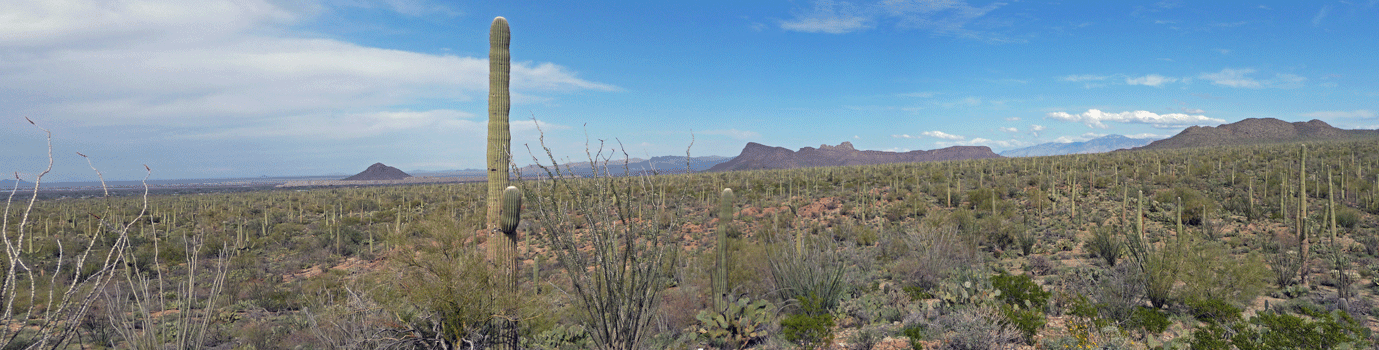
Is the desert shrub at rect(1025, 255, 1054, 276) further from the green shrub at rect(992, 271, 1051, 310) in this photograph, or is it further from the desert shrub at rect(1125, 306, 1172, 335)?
the desert shrub at rect(1125, 306, 1172, 335)

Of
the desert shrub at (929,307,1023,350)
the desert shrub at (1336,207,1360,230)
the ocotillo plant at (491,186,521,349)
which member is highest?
the ocotillo plant at (491,186,521,349)

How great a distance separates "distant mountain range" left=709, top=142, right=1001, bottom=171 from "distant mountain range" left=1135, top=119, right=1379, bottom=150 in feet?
164

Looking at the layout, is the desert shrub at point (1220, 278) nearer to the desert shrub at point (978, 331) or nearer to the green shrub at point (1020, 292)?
the green shrub at point (1020, 292)

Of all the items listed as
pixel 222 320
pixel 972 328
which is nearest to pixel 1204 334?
pixel 972 328

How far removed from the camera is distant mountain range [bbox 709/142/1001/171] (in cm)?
14388

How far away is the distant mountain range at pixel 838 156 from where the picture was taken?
144m

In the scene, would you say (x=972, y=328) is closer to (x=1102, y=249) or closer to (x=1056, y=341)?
(x=1056, y=341)

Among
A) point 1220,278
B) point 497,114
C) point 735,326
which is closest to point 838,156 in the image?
point 1220,278

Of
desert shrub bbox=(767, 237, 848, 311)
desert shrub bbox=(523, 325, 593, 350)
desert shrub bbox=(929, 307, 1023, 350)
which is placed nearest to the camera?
desert shrub bbox=(929, 307, 1023, 350)

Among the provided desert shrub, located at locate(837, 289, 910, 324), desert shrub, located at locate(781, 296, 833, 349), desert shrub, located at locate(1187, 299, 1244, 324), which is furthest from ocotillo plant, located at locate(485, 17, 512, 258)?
desert shrub, located at locate(1187, 299, 1244, 324)

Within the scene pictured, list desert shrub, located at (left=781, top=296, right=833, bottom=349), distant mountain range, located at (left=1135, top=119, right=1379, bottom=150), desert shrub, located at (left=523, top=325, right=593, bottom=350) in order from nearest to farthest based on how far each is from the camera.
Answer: desert shrub, located at (left=781, top=296, right=833, bottom=349) < desert shrub, located at (left=523, top=325, right=593, bottom=350) < distant mountain range, located at (left=1135, top=119, right=1379, bottom=150)

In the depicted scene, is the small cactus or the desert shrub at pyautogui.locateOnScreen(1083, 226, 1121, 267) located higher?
the small cactus

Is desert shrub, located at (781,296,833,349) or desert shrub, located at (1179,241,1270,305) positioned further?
desert shrub, located at (1179,241,1270,305)

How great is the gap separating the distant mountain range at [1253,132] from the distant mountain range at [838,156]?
50.1m
